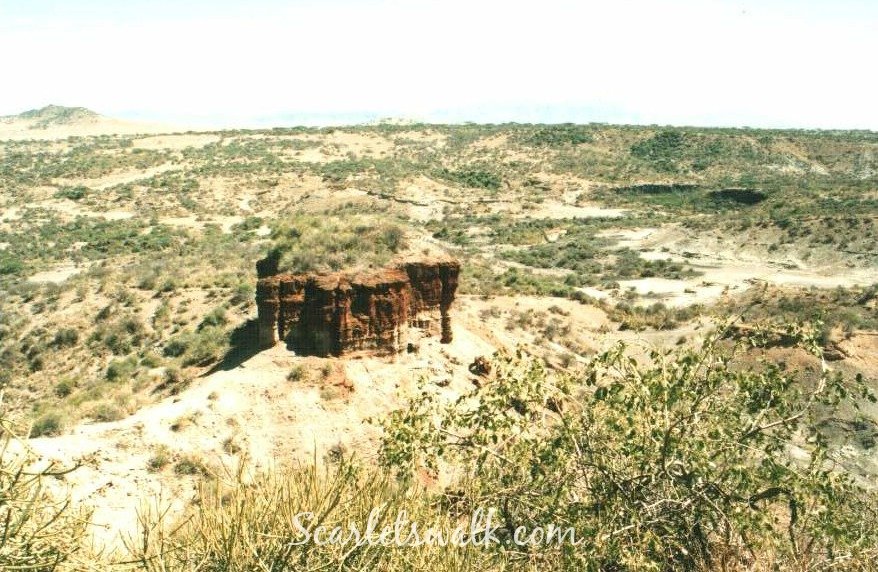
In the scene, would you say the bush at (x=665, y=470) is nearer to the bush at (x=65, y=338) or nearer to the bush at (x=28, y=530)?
the bush at (x=28, y=530)

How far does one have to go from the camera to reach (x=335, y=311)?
16828 millimetres

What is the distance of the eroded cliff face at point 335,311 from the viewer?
16859mm

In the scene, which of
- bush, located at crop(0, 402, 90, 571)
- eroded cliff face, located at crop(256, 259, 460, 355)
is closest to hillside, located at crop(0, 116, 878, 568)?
bush, located at crop(0, 402, 90, 571)

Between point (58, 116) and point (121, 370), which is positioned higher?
point (58, 116)

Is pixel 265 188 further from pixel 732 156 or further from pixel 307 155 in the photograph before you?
pixel 732 156

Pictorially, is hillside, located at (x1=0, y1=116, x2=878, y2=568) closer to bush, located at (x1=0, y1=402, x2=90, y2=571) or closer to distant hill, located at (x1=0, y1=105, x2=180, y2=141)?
bush, located at (x1=0, y1=402, x2=90, y2=571)

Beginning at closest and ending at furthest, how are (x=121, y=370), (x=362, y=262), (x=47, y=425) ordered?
1. (x=47, y=425)
2. (x=362, y=262)
3. (x=121, y=370)

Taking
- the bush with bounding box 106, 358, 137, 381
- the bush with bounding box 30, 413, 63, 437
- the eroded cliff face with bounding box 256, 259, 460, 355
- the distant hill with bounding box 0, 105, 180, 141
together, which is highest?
the distant hill with bounding box 0, 105, 180, 141

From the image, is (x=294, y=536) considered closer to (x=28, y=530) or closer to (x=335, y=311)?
(x=28, y=530)

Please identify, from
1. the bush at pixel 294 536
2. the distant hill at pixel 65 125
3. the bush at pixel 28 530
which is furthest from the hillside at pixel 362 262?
the distant hill at pixel 65 125

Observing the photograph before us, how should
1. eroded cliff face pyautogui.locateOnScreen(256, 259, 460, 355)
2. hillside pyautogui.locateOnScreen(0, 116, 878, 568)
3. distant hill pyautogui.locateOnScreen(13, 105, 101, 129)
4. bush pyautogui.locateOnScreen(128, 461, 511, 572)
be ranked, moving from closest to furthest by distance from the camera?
bush pyautogui.locateOnScreen(128, 461, 511, 572) → hillside pyautogui.locateOnScreen(0, 116, 878, 568) → eroded cliff face pyautogui.locateOnScreen(256, 259, 460, 355) → distant hill pyautogui.locateOnScreen(13, 105, 101, 129)

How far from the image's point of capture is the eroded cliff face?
16859 mm

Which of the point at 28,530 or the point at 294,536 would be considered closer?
the point at 28,530

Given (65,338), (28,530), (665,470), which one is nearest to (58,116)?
(65,338)
